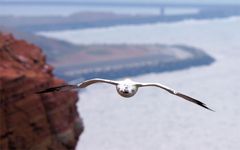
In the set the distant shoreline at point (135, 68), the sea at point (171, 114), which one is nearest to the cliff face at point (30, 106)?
the sea at point (171, 114)

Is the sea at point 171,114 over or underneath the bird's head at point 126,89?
underneath

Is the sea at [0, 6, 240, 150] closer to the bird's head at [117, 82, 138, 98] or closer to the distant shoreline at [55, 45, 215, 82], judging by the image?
the distant shoreline at [55, 45, 215, 82]

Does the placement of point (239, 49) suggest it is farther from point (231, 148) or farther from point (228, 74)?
point (231, 148)

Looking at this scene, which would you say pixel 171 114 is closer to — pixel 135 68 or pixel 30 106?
pixel 30 106

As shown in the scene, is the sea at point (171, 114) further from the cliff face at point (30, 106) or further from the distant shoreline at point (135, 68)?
the cliff face at point (30, 106)

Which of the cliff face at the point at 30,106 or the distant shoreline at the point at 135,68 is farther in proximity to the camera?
the distant shoreline at the point at 135,68

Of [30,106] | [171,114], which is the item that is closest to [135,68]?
[171,114]
